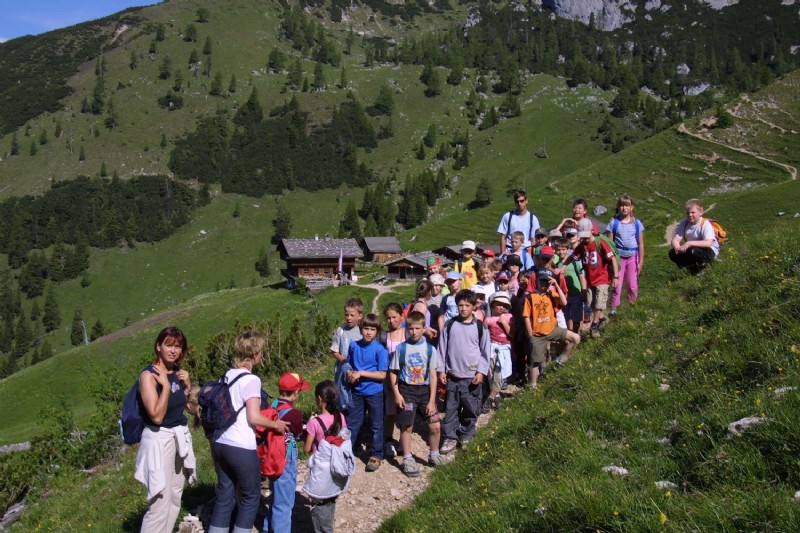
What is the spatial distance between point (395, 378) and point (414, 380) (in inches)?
11.7

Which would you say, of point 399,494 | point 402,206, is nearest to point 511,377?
point 399,494

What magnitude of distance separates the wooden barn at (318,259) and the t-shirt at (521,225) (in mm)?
77845

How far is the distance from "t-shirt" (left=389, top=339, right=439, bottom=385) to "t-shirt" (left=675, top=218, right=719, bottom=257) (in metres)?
6.92

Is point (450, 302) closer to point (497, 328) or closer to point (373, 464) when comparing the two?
point (497, 328)

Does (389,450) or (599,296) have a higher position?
(599,296)

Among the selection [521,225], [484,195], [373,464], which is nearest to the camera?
[373,464]

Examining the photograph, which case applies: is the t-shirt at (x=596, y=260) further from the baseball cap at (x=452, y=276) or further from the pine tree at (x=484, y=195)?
the pine tree at (x=484, y=195)

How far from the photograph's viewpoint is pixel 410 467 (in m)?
9.28

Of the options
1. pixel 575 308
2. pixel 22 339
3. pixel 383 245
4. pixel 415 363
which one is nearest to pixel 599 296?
pixel 575 308

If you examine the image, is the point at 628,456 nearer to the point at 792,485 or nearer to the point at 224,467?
the point at 792,485

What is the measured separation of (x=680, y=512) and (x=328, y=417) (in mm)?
4474

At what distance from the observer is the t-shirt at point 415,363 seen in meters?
9.23

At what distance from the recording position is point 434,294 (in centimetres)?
1154

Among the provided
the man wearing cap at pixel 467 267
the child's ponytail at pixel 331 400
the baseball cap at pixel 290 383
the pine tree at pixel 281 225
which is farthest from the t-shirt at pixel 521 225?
the pine tree at pixel 281 225
